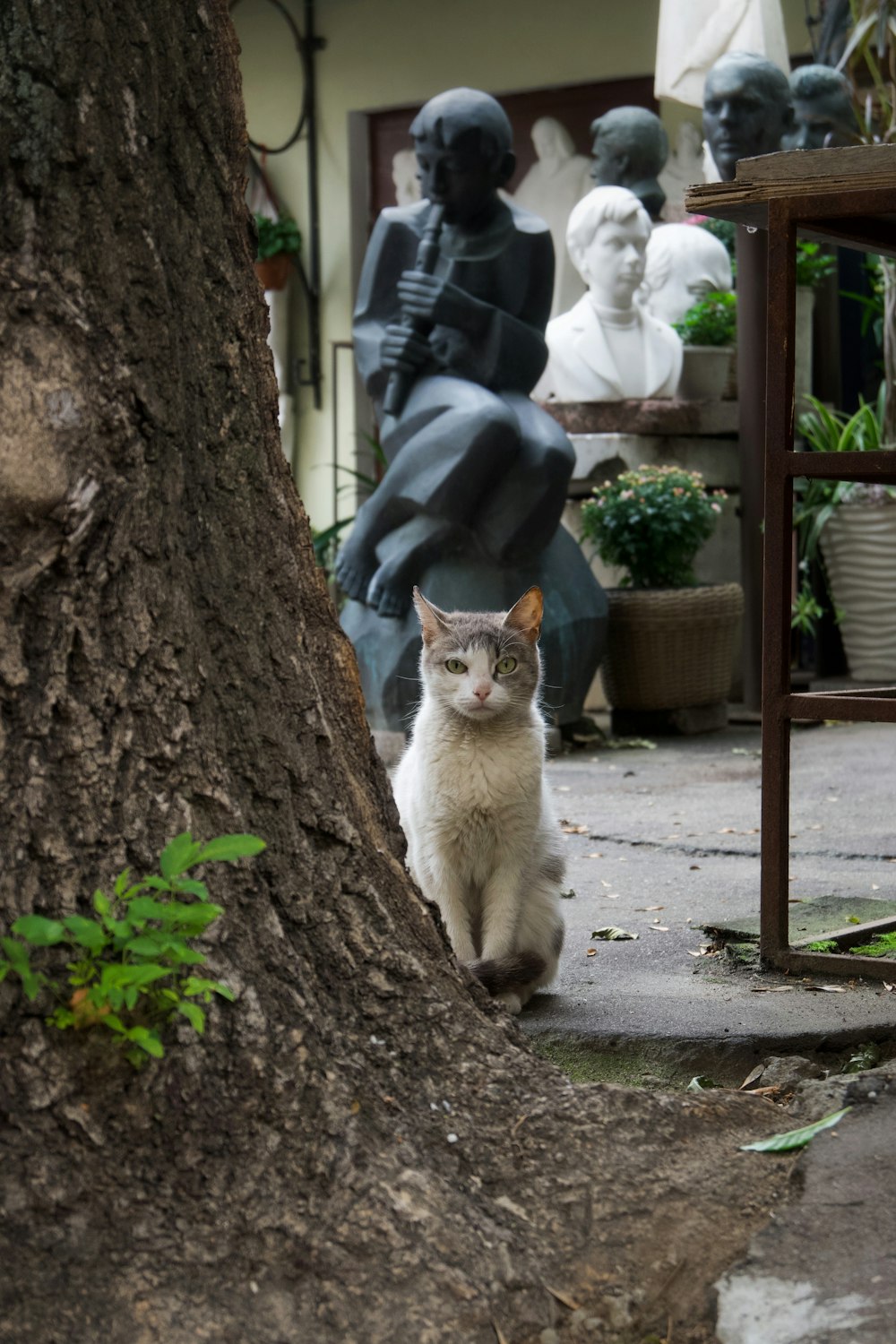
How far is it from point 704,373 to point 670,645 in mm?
1975

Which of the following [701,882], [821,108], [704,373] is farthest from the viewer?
[704,373]

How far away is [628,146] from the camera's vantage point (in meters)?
8.10

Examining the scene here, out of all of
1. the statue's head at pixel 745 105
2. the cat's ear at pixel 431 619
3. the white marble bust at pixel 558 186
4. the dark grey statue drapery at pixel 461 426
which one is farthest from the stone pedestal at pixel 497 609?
the white marble bust at pixel 558 186

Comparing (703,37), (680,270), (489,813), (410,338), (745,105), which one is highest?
(703,37)

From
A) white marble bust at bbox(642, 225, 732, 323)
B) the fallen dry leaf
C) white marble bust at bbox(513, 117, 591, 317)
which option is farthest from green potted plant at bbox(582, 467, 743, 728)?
the fallen dry leaf

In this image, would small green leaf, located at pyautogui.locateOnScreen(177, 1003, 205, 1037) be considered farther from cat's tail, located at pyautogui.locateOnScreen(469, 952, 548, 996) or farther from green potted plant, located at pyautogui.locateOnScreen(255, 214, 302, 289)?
green potted plant, located at pyautogui.locateOnScreen(255, 214, 302, 289)

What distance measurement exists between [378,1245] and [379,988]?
0.34 metres

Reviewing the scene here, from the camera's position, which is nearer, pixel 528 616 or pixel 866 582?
pixel 528 616

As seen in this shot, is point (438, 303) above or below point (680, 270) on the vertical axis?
below

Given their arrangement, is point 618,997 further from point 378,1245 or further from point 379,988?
point 378,1245

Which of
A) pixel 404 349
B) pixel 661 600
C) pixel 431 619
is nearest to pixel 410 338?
pixel 404 349

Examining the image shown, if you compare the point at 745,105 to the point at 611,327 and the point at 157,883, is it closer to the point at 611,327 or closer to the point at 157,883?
the point at 611,327

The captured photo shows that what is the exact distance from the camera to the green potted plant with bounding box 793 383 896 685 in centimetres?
737

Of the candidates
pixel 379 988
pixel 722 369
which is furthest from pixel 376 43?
pixel 379 988
